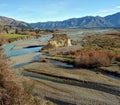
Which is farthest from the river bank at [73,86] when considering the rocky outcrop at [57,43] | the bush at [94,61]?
the rocky outcrop at [57,43]

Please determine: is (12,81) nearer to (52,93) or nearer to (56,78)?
(52,93)

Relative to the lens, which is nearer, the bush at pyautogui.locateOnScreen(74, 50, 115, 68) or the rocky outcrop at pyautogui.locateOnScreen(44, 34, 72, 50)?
the bush at pyautogui.locateOnScreen(74, 50, 115, 68)

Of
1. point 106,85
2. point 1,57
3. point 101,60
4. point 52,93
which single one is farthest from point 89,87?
point 1,57

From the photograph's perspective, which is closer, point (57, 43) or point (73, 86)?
point (73, 86)

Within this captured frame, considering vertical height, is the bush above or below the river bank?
above

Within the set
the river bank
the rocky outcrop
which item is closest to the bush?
the river bank

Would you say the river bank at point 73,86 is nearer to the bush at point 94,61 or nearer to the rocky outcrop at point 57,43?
the bush at point 94,61

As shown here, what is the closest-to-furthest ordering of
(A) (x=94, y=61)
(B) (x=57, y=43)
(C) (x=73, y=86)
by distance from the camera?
(C) (x=73, y=86)
(A) (x=94, y=61)
(B) (x=57, y=43)

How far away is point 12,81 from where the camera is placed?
19391 millimetres

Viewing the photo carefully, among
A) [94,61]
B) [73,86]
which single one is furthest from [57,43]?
[73,86]

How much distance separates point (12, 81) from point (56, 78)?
2712 centimetres

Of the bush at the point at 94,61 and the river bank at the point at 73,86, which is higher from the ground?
the bush at the point at 94,61

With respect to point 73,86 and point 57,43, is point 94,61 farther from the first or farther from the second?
point 57,43

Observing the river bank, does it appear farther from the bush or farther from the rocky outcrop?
the rocky outcrop
